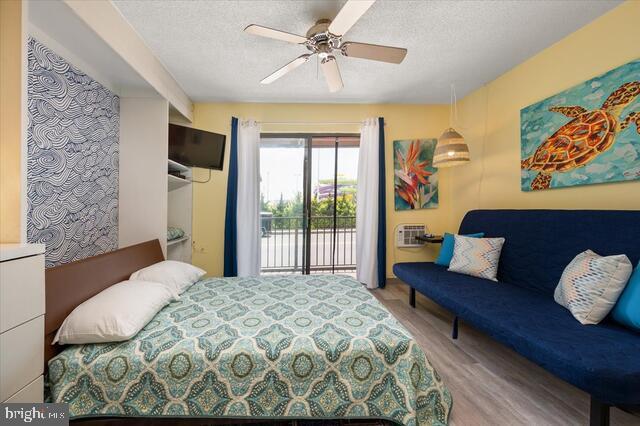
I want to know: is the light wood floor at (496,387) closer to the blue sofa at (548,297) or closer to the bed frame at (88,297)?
the blue sofa at (548,297)

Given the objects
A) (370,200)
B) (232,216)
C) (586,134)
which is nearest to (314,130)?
(370,200)

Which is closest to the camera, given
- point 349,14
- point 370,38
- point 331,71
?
point 349,14

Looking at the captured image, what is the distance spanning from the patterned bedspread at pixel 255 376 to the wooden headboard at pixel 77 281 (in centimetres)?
18

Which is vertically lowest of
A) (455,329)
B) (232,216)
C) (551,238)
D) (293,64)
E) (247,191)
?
(455,329)

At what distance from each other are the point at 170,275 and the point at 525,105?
11.7 feet

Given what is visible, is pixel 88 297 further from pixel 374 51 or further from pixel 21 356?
pixel 374 51

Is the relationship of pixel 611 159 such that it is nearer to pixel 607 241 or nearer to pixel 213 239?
pixel 607 241

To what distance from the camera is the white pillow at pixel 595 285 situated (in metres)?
1.45

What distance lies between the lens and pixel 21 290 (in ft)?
3.44

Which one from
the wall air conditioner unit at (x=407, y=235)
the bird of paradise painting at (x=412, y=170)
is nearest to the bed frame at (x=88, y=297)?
the wall air conditioner unit at (x=407, y=235)

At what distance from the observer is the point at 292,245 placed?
4.44 m

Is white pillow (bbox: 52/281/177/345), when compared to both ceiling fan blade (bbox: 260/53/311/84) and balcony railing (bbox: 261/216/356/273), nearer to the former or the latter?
ceiling fan blade (bbox: 260/53/311/84)

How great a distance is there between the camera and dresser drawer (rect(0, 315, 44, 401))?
980 millimetres

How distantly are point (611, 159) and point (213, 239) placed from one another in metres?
4.00
